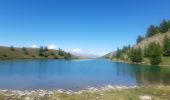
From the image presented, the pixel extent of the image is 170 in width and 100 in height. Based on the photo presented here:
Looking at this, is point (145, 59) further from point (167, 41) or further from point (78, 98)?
point (78, 98)

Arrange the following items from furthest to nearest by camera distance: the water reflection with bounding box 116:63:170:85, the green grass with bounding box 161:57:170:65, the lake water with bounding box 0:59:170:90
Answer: the green grass with bounding box 161:57:170:65, the water reflection with bounding box 116:63:170:85, the lake water with bounding box 0:59:170:90

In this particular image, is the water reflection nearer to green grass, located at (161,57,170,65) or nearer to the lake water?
the lake water

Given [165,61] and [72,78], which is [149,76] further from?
[165,61]

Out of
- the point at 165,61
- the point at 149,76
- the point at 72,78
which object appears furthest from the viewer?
the point at 165,61

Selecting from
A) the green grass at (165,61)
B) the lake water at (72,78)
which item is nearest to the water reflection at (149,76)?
the lake water at (72,78)

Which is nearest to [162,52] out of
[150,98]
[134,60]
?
[134,60]

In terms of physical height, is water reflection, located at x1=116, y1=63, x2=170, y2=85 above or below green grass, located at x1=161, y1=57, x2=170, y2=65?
below

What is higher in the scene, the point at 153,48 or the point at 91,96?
the point at 153,48

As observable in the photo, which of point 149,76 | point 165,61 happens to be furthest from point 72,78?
point 165,61

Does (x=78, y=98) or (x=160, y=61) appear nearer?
(x=78, y=98)

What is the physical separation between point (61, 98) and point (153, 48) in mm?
124080

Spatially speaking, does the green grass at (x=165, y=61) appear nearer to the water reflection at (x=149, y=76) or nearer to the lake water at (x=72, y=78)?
the water reflection at (x=149, y=76)

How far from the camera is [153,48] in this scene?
459 ft

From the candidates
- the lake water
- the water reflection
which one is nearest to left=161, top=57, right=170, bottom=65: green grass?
the water reflection
